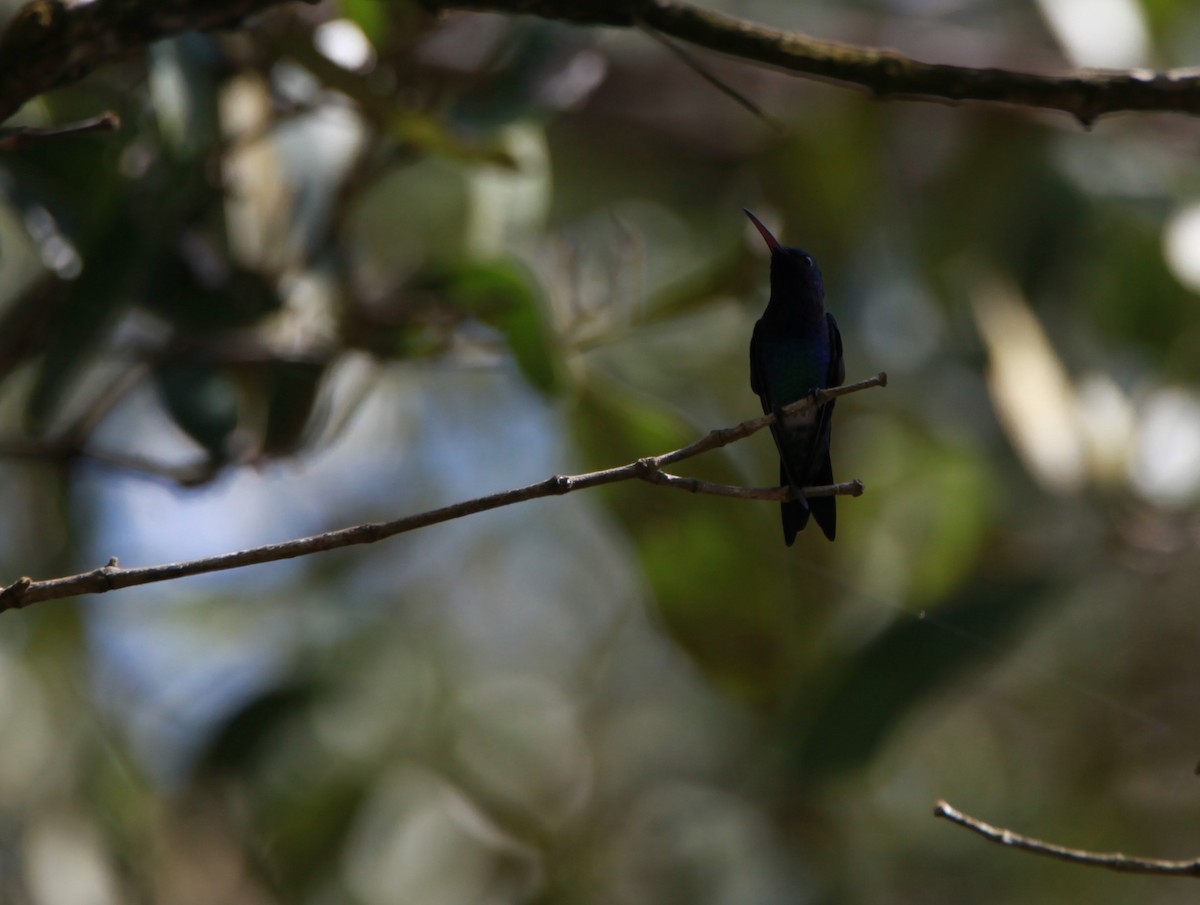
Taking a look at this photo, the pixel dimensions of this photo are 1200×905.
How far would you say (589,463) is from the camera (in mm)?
3605

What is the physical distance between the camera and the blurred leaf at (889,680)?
3918 mm

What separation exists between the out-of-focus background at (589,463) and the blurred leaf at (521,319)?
0.04 ft

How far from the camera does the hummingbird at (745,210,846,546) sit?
218cm

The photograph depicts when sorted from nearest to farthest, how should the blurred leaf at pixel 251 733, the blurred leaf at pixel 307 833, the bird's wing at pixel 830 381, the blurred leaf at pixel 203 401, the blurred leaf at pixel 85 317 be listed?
the bird's wing at pixel 830 381
the blurred leaf at pixel 85 317
the blurred leaf at pixel 203 401
the blurred leaf at pixel 251 733
the blurred leaf at pixel 307 833

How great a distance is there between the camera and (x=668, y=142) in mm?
6133

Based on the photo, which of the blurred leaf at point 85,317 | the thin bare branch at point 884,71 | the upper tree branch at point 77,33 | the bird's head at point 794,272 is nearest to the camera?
the upper tree branch at point 77,33

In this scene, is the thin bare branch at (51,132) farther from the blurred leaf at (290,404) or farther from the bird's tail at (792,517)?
the blurred leaf at (290,404)

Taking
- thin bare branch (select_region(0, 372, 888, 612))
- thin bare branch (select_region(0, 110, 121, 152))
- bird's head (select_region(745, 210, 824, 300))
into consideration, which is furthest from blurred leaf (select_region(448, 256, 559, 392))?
thin bare branch (select_region(0, 372, 888, 612))

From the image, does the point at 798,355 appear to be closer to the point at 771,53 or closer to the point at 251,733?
the point at 771,53

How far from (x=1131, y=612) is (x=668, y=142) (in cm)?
Result: 311

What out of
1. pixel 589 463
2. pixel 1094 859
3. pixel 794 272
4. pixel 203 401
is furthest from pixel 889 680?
pixel 1094 859

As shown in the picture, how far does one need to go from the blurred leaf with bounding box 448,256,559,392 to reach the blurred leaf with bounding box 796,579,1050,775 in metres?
1.56

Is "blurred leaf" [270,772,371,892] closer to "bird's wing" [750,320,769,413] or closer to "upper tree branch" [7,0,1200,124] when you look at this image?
"bird's wing" [750,320,769,413]

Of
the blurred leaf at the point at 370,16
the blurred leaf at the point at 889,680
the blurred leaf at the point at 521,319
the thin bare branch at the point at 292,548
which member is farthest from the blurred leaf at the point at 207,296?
the blurred leaf at the point at 889,680
